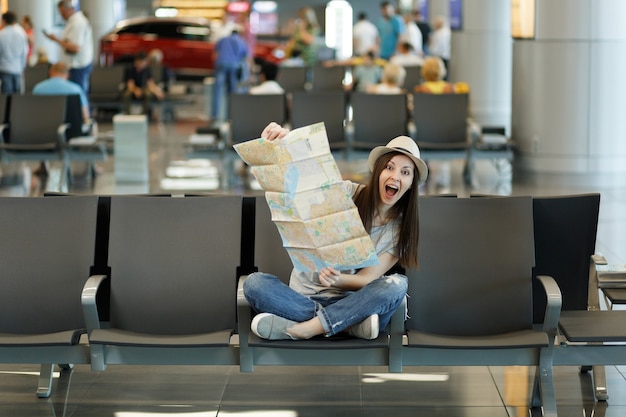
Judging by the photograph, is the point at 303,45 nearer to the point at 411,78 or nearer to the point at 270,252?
the point at 411,78

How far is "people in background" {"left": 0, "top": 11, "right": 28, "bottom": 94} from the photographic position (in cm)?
1508

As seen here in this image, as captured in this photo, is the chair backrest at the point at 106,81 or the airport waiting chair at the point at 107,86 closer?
the airport waiting chair at the point at 107,86

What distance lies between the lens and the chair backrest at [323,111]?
34.5 feet

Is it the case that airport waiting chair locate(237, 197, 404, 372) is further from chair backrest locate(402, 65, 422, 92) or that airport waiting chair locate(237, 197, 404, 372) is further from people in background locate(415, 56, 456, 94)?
chair backrest locate(402, 65, 422, 92)

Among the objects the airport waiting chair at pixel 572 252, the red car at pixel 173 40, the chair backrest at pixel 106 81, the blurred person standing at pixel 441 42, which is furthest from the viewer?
the red car at pixel 173 40

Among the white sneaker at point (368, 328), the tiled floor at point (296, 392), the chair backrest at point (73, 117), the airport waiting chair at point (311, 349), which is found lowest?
the tiled floor at point (296, 392)

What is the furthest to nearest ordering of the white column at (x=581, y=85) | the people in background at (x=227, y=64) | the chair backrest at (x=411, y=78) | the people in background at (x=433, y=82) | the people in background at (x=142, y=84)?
1. the people in background at (x=142, y=84)
2. the people in background at (x=227, y=64)
3. the chair backrest at (x=411, y=78)
4. the people in background at (x=433, y=82)
5. the white column at (x=581, y=85)

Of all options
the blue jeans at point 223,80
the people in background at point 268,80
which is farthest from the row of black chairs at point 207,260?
the blue jeans at point 223,80

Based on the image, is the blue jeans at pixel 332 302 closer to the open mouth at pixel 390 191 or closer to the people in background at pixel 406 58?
the open mouth at pixel 390 191

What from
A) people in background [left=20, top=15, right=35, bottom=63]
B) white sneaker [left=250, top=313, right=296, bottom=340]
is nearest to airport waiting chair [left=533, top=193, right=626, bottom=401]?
white sneaker [left=250, top=313, right=296, bottom=340]

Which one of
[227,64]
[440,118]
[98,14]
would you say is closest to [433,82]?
[440,118]

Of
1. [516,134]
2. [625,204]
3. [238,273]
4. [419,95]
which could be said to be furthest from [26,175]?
[238,273]

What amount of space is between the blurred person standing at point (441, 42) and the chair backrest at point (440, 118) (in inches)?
311

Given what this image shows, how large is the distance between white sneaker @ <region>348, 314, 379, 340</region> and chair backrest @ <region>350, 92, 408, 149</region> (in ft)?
20.9
